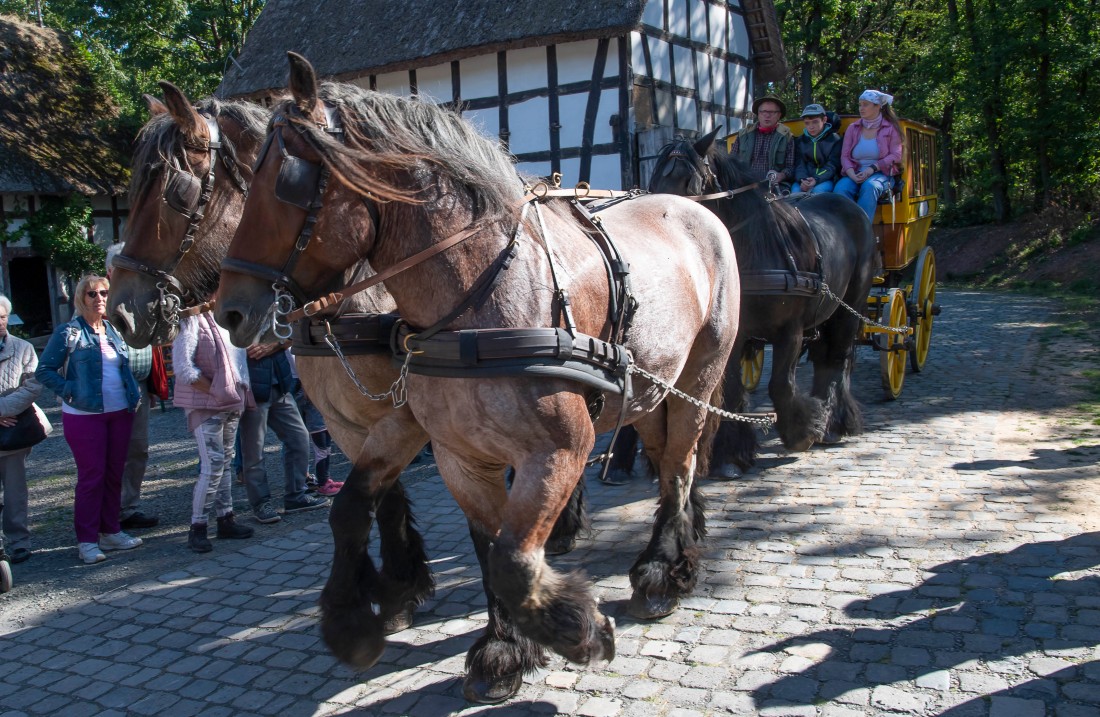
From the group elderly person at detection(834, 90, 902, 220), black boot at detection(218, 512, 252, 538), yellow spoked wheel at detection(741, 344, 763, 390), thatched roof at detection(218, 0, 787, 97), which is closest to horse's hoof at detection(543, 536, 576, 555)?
black boot at detection(218, 512, 252, 538)

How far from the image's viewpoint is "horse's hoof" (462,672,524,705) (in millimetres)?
3113

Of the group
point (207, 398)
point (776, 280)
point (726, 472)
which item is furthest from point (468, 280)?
point (726, 472)

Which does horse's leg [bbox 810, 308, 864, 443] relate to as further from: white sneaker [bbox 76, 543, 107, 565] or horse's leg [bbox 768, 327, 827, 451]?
white sneaker [bbox 76, 543, 107, 565]

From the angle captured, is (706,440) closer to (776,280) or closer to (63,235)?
(776,280)

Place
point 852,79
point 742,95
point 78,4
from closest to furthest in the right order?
1. point 742,95
2. point 78,4
3. point 852,79

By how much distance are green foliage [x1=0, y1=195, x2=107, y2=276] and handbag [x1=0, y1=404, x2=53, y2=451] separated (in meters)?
13.5

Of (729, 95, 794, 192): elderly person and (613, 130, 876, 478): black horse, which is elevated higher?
(729, 95, 794, 192): elderly person

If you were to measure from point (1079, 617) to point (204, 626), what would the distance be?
3774 millimetres

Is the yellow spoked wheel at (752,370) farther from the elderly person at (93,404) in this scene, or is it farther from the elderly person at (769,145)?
the elderly person at (93,404)

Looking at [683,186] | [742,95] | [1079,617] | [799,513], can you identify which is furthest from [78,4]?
[1079,617]

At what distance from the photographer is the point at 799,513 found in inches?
201

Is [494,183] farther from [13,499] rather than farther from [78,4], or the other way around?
[78,4]

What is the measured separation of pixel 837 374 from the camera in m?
6.93

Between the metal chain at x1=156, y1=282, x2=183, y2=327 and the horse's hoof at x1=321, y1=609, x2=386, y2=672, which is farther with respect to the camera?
the horse's hoof at x1=321, y1=609, x2=386, y2=672
